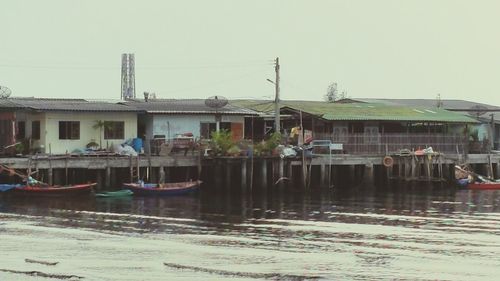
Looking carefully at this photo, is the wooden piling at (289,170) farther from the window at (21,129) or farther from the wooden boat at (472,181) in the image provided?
the window at (21,129)

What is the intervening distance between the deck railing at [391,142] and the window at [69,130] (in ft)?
48.6

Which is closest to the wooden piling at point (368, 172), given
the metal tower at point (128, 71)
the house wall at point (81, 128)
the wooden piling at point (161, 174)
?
the wooden piling at point (161, 174)

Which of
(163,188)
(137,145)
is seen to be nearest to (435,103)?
(137,145)

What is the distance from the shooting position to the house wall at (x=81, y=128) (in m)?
43.7

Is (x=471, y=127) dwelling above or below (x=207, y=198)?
above

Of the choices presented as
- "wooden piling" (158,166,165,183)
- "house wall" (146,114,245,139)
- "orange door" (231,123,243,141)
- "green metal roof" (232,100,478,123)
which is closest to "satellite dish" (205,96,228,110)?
"house wall" (146,114,245,139)

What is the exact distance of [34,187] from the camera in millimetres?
39750

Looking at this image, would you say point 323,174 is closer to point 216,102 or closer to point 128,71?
point 216,102

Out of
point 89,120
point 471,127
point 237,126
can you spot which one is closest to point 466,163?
point 471,127

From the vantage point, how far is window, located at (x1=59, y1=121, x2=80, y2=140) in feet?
145

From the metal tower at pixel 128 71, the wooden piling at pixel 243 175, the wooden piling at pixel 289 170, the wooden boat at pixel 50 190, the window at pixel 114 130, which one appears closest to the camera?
the wooden boat at pixel 50 190

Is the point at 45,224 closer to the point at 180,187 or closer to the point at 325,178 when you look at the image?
the point at 180,187

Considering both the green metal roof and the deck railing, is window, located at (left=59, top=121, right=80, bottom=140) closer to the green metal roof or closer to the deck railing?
the green metal roof

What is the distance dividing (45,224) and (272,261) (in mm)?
11560
